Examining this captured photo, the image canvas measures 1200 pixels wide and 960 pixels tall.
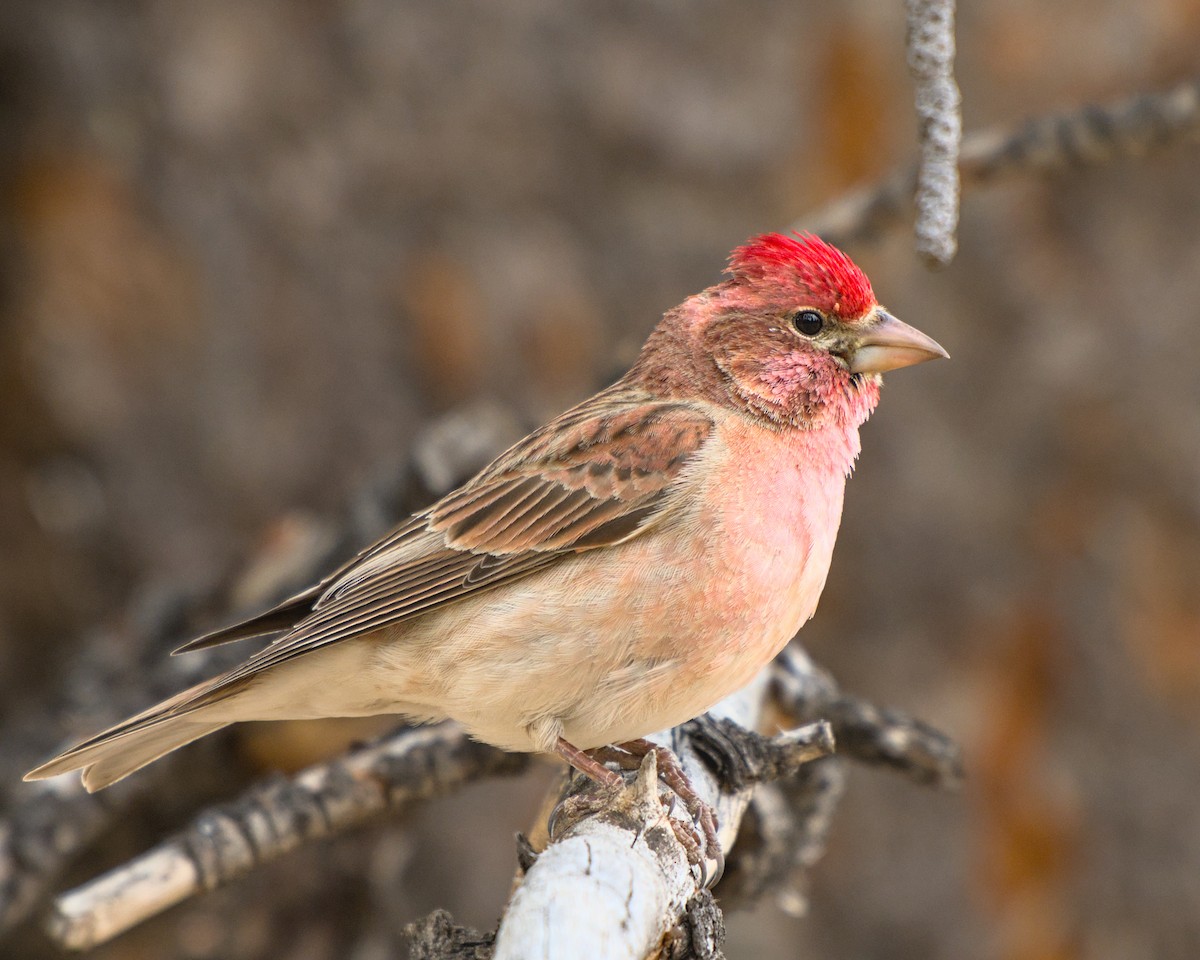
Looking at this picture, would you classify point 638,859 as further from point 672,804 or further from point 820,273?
point 820,273

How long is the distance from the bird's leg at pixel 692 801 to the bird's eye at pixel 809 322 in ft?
4.19

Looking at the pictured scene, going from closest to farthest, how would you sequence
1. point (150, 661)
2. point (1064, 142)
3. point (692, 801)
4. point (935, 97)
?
point (935, 97) < point (692, 801) < point (1064, 142) < point (150, 661)

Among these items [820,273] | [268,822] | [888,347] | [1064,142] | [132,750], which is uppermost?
[1064,142]

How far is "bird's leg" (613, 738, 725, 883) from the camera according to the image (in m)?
3.67

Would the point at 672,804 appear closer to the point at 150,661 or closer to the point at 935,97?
the point at 935,97

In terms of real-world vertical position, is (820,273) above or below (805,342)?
above

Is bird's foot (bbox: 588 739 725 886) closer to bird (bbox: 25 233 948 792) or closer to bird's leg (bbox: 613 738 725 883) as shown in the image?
bird's leg (bbox: 613 738 725 883)

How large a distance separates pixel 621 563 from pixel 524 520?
42cm

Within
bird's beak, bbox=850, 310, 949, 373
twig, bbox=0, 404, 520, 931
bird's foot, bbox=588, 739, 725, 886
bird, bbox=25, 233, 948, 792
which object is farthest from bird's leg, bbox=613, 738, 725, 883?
twig, bbox=0, 404, 520, 931

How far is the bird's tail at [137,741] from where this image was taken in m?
3.92

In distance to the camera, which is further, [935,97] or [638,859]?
[935,97]

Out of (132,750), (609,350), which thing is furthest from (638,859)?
(609,350)

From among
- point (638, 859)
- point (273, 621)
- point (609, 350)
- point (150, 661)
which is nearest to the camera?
point (638, 859)

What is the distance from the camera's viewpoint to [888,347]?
4.17 m
